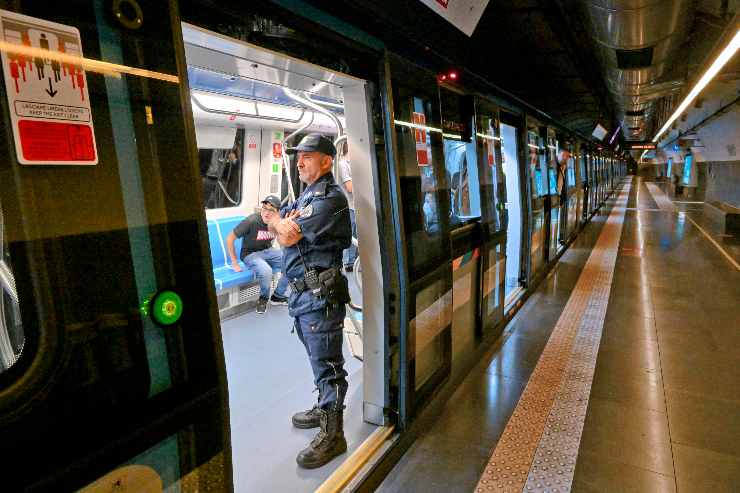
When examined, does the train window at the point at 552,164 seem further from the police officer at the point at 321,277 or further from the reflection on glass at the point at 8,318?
the reflection on glass at the point at 8,318

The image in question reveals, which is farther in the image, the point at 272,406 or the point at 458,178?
the point at 458,178

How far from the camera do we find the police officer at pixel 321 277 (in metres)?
2.38

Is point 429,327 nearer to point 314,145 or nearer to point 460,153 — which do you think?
point 314,145

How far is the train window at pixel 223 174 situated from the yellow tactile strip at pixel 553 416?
171 inches

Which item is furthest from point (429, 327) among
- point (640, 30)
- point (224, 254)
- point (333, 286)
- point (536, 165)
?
point (536, 165)

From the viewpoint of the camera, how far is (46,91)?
0.91 metres

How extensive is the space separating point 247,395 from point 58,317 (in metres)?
2.56

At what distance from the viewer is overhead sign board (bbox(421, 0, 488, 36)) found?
2295 mm

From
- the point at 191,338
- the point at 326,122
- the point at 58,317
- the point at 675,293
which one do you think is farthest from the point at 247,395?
the point at 675,293

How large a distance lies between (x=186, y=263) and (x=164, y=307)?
0.13 metres

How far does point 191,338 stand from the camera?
1218mm

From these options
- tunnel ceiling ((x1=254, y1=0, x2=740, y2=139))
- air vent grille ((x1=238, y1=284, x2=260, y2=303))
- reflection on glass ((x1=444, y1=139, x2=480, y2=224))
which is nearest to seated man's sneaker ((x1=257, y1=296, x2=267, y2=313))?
air vent grille ((x1=238, y1=284, x2=260, y2=303))

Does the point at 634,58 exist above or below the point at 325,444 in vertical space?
above

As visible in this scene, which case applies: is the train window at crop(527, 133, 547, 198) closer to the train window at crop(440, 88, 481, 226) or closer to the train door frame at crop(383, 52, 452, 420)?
the train window at crop(440, 88, 481, 226)
